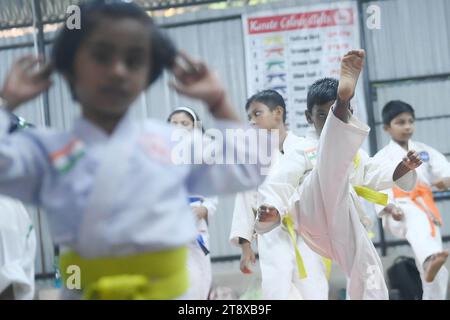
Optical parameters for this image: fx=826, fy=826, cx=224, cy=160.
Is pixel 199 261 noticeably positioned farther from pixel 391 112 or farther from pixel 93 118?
pixel 93 118

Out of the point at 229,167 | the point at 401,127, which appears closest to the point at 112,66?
the point at 229,167

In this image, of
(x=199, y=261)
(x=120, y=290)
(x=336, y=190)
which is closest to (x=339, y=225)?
(x=336, y=190)

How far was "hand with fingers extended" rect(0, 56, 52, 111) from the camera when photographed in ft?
6.62

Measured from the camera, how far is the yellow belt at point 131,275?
198cm

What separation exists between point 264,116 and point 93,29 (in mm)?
1719

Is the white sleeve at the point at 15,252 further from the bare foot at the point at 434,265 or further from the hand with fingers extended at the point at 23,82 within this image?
the bare foot at the point at 434,265

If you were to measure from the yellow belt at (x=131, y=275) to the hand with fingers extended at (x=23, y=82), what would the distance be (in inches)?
15.6

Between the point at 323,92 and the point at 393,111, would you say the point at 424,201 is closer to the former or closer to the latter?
the point at 393,111

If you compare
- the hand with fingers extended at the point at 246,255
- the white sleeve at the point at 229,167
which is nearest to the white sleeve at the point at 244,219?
the hand with fingers extended at the point at 246,255

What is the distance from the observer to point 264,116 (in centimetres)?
366

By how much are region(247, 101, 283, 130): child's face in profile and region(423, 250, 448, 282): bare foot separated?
4.77 feet

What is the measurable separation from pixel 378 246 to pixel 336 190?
3.01 meters

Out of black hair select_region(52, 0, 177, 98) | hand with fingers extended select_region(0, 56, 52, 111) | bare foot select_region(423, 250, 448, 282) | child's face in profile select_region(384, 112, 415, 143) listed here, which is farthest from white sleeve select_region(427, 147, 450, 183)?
hand with fingers extended select_region(0, 56, 52, 111)
